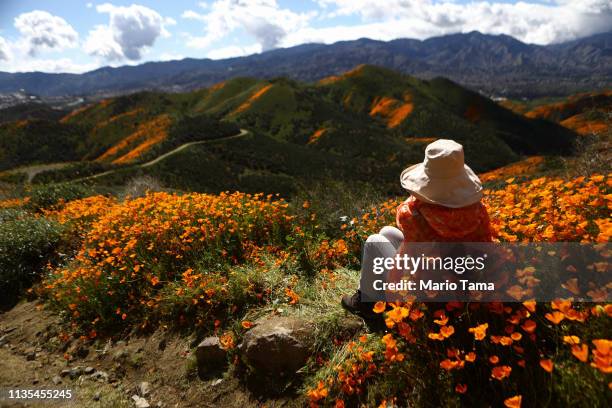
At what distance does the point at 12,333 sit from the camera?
5.36 m

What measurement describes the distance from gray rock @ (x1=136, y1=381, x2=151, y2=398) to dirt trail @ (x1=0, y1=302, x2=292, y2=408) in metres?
0.04

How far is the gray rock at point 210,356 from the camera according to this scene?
398 centimetres

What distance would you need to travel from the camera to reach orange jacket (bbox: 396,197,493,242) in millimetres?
2887

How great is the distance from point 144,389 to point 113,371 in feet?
2.14

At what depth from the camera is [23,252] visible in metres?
6.77

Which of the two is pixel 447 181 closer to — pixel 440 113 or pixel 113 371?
pixel 113 371

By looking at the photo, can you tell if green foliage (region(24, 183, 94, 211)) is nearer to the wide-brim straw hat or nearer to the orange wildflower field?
the orange wildflower field

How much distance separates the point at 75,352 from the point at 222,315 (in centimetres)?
201

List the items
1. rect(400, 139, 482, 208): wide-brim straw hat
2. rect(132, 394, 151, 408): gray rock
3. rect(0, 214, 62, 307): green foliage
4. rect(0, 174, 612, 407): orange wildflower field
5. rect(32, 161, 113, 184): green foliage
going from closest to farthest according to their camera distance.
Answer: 1. rect(0, 174, 612, 407): orange wildflower field
2. rect(400, 139, 482, 208): wide-brim straw hat
3. rect(132, 394, 151, 408): gray rock
4. rect(0, 214, 62, 307): green foliage
5. rect(32, 161, 113, 184): green foliage

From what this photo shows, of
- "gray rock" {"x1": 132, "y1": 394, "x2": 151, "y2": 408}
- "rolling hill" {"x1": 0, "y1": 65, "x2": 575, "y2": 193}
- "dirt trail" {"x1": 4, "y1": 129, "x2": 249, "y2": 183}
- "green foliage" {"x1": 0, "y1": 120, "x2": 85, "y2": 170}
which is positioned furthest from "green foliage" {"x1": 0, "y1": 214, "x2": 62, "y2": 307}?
"green foliage" {"x1": 0, "y1": 120, "x2": 85, "y2": 170}

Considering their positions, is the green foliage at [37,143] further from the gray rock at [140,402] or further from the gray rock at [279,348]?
the gray rock at [279,348]

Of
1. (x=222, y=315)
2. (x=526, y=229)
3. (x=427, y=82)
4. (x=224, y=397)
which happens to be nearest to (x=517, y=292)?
(x=526, y=229)

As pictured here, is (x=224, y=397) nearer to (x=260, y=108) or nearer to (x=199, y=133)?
(x=199, y=133)

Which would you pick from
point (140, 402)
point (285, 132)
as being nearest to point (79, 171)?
point (140, 402)
